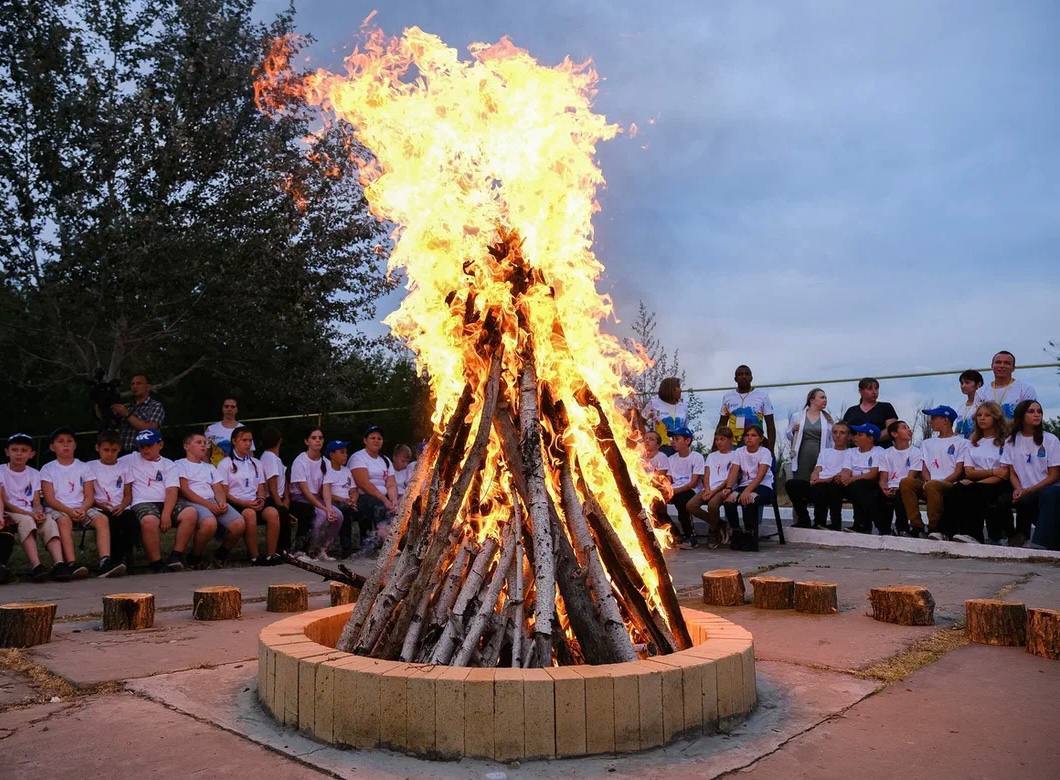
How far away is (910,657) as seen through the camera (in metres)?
4.70

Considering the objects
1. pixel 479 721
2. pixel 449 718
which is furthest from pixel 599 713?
pixel 449 718

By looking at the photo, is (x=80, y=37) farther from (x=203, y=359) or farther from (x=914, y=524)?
(x=914, y=524)

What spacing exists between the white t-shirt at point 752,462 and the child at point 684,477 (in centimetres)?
59

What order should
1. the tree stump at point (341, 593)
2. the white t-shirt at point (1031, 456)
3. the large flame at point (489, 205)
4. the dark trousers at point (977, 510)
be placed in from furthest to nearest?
the dark trousers at point (977, 510)
the white t-shirt at point (1031, 456)
the tree stump at point (341, 593)
the large flame at point (489, 205)

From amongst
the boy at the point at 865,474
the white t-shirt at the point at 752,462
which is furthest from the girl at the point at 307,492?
the boy at the point at 865,474

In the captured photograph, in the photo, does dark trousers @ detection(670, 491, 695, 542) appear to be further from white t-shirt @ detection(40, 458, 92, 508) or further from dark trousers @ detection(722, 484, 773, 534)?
white t-shirt @ detection(40, 458, 92, 508)

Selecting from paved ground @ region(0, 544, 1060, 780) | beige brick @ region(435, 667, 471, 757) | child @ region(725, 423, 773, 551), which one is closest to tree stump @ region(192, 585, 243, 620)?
paved ground @ region(0, 544, 1060, 780)

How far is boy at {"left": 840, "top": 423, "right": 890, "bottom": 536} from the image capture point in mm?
10047

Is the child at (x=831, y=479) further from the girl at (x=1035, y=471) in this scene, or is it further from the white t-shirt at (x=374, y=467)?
the white t-shirt at (x=374, y=467)

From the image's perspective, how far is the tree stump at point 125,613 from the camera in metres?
5.55

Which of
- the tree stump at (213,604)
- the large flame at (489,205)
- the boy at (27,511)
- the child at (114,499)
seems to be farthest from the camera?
the child at (114,499)

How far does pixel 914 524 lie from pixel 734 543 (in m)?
1.99

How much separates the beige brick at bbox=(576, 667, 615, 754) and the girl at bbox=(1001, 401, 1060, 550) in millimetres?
7097

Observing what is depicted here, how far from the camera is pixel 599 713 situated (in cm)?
317
